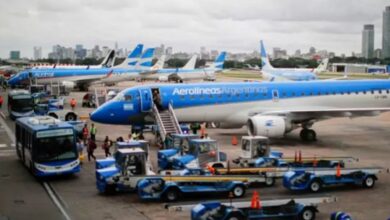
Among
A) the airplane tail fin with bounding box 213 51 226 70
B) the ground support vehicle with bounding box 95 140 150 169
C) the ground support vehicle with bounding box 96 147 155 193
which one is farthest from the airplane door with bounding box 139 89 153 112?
the airplane tail fin with bounding box 213 51 226 70

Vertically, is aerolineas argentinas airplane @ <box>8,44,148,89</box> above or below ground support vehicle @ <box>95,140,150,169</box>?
above

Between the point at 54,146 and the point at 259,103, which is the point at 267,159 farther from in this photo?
the point at 259,103

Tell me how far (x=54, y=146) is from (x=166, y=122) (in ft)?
33.0

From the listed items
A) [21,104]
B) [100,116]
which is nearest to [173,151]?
[100,116]

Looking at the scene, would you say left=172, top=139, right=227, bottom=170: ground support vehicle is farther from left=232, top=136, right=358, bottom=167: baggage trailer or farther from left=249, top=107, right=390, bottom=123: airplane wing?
left=249, top=107, right=390, bottom=123: airplane wing

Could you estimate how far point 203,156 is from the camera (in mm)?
23703

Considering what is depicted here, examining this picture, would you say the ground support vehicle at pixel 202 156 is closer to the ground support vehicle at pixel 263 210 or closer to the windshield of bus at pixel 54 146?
the windshield of bus at pixel 54 146

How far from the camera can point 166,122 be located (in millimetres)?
31844

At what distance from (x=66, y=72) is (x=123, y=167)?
65372 mm

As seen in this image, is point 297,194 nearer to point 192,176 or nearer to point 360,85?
point 192,176

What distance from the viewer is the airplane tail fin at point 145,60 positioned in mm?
98688

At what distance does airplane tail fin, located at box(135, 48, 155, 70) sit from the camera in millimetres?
98688

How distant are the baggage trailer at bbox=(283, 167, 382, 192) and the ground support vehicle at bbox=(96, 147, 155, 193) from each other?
574cm

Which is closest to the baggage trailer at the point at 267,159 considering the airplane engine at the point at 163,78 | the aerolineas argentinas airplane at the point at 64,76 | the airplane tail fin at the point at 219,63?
the aerolineas argentinas airplane at the point at 64,76
